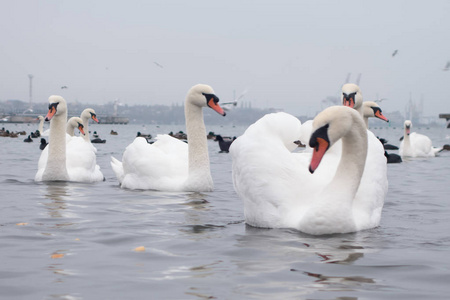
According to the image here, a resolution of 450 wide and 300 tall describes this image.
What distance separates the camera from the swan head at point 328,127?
6.30 meters

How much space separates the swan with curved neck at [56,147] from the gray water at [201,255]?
3051 millimetres

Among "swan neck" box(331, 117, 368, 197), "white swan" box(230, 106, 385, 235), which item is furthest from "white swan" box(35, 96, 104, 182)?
"swan neck" box(331, 117, 368, 197)

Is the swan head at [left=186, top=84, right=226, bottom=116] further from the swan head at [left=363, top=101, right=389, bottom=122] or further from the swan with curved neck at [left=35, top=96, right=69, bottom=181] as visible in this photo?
the swan head at [left=363, top=101, right=389, bottom=122]

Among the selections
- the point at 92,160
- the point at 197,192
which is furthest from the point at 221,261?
the point at 92,160

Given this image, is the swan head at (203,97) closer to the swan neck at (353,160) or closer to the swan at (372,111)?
the swan neck at (353,160)

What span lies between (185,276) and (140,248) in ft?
3.60

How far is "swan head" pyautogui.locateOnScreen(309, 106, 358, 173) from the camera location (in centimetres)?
630

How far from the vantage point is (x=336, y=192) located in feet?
22.1

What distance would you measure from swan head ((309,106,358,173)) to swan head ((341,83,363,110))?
6.76 meters

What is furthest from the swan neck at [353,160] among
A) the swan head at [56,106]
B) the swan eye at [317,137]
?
the swan head at [56,106]

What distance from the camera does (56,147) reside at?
12.9 m

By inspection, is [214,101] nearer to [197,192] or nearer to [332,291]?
[197,192]

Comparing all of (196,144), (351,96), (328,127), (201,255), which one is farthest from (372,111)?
(201,255)

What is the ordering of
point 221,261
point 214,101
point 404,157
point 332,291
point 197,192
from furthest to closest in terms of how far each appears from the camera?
point 404,157 < point 214,101 < point 197,192 < point 221,261 < point 332,291
